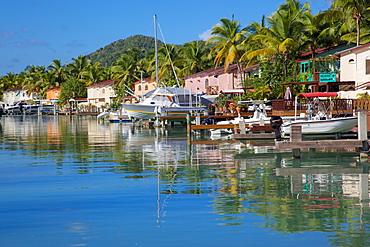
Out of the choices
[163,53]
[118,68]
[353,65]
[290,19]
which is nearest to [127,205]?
[353,65]

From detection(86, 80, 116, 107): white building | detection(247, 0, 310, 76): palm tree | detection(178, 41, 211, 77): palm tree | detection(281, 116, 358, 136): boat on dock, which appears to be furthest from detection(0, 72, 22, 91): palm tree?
detection(281, 116, 358, 136): boat on dock

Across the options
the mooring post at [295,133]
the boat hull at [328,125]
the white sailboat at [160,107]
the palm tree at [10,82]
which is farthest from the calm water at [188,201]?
the palm tree at [10,82]

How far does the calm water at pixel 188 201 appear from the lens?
8.94 m

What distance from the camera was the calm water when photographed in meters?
8.94

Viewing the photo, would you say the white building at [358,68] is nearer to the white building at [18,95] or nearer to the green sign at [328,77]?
the green sign at [328,77]

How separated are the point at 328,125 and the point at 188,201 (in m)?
13.9

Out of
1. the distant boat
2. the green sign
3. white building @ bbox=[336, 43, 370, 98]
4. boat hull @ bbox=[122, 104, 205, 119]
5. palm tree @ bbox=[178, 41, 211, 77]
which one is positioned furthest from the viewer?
palm tree @ bbox=[178, 41, 211, 77]

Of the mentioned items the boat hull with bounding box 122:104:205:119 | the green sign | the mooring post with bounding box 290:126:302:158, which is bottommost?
the mooring post with bounding box 290:126:302:158

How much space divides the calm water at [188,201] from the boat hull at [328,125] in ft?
11.3

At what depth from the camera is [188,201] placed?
11.7m

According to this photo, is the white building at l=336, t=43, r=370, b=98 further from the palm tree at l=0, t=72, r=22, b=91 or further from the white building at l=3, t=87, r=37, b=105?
the palm tree at l=0, t=72, r=22, b=91

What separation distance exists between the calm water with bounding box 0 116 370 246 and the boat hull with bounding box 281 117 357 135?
3457mm

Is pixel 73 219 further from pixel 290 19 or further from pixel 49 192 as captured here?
pixel 290 19

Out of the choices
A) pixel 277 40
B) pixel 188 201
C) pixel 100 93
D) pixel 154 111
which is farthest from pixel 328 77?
pixel 100 93
